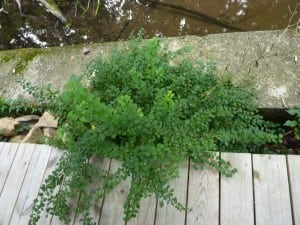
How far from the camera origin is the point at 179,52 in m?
2.63

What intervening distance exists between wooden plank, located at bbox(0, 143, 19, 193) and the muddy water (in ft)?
4.90

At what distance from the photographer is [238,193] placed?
2201mm

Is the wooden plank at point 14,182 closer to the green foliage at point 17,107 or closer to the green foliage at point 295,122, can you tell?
the green foliage at point 17,107

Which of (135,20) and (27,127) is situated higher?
(135,20)

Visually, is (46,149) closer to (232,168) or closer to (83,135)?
(83,135)

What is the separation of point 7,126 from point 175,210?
1.56m

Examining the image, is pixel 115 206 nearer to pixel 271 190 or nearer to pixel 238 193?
pixel 238 193

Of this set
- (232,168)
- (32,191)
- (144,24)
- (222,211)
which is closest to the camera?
(222,211)

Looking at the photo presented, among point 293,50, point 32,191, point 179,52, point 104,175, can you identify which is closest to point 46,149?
point 32,191

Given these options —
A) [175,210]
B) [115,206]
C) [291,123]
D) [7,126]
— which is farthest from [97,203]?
[291,123]

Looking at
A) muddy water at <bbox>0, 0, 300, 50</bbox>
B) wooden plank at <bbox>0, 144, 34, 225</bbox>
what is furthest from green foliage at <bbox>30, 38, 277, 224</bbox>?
muddy water at <bbox>0, 0, 300, 50</bbox>

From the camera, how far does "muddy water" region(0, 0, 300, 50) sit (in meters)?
3.53

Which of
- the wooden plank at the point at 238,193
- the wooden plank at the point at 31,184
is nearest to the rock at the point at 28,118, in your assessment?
the wooden plank at the point at 31,184

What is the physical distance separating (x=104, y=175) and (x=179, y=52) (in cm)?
97
